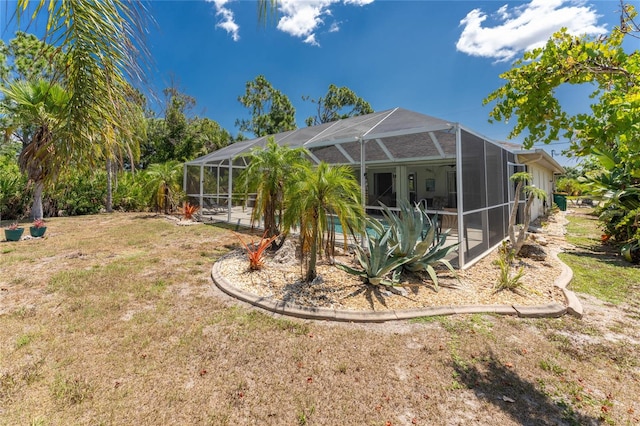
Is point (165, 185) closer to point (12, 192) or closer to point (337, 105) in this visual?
point (12, 192)

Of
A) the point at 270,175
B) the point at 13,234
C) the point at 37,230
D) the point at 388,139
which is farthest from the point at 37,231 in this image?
the point at 388,139

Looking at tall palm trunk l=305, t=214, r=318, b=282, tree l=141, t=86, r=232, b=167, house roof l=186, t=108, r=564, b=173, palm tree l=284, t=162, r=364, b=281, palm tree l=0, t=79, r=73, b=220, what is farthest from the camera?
tree l=141, t=86, r=232, b=167

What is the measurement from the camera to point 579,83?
2.07 metres

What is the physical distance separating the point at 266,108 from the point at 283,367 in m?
30.3

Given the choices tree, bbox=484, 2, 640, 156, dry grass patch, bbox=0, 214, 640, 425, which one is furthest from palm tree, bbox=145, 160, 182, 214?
tree, bbox=484, 2, 640, 156

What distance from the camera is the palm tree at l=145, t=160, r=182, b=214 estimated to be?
13930mm

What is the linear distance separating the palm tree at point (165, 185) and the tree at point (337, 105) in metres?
19.6

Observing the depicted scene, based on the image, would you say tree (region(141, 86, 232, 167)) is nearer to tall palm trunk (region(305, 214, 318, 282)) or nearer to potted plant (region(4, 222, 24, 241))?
potted plant (region(4, 222, 24, 241))

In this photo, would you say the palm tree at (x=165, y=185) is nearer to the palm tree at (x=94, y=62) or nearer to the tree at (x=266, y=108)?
the palm tree at (x=94, y=62)

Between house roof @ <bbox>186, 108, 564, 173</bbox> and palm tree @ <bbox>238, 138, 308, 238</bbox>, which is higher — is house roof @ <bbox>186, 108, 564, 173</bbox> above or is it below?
above

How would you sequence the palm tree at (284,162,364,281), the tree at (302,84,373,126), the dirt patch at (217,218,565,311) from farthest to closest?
the tree at (302,84,373,126)
the palm tree at (284,162,364,281)
the dirt patch at (217,218,565,311)

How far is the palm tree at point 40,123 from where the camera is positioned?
2564 millimetres

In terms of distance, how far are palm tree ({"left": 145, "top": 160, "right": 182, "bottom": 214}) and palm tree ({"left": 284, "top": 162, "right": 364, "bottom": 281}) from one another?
1218 cm

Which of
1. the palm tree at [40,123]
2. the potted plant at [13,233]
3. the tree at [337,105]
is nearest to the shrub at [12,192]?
the palm tree at [40,123]
